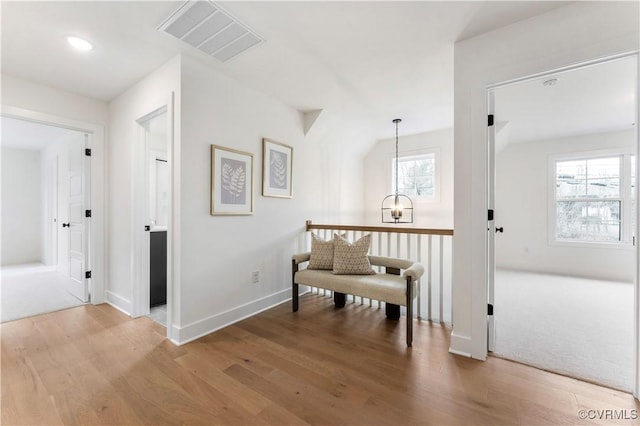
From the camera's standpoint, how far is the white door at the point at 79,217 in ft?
10.9

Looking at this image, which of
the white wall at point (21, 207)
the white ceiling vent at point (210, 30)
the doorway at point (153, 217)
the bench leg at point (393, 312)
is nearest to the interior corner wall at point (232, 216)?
the doorway at point (153, 217)

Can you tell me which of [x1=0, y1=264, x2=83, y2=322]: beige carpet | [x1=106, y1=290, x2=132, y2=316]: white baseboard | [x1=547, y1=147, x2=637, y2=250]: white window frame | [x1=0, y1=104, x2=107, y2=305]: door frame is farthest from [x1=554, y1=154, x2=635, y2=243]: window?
[x1=0, y1=264, x2=83, y2=322]: beige carpet

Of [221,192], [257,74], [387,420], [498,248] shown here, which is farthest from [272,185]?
[498,248]

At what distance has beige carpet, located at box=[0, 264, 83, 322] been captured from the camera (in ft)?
9.93

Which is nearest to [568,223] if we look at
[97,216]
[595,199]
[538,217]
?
[538,217]

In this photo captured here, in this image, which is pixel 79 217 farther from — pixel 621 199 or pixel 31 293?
pixel 621 199

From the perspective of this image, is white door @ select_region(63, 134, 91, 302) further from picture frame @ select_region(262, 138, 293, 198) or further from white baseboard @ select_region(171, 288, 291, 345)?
picture frame @ select_region(262, 138, 293, 198)

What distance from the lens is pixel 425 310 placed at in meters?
3.33

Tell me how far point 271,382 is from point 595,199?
6.31 metres

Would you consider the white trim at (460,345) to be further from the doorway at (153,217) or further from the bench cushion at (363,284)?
the doorway at (153,217)

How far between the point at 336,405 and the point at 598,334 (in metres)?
2.68

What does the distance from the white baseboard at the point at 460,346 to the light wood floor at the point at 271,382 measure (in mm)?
62

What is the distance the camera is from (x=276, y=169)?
332cm

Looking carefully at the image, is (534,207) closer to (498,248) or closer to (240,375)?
(498,248)
